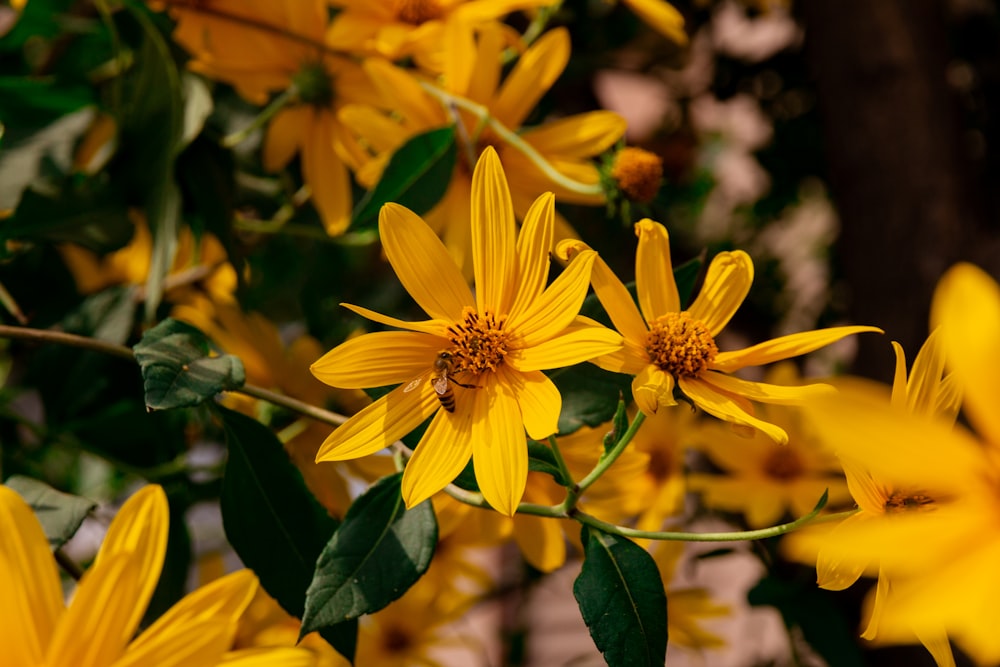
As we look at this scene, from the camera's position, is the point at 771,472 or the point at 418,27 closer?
the point at 418,27

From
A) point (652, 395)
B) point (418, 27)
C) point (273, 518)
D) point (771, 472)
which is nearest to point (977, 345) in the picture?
point (652, 395)

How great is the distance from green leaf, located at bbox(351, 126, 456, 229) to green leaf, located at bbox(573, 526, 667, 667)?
0.70ft

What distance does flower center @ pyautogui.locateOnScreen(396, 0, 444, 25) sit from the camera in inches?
23.4

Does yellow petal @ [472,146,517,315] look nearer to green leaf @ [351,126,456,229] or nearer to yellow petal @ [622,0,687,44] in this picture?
green leaf @ [351,126,456,229]

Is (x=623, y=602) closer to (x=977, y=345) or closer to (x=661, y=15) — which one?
(x=977, y=345)

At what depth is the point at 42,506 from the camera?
0.44 metres

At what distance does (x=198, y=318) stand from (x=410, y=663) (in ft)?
1.34

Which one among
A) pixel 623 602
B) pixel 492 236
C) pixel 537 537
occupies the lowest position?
pixel 537 537

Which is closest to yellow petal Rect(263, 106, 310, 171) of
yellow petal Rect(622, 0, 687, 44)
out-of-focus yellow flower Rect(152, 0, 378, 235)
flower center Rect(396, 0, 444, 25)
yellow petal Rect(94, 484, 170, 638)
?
out-of-focus yellow flower Rect(152, 0, 378, 235)

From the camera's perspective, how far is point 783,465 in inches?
32.0

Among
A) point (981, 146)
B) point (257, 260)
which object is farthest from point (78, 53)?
point (981, 146)

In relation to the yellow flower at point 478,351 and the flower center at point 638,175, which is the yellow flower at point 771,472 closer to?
the flower center at point 638,175

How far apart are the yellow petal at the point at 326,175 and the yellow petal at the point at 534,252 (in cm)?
26

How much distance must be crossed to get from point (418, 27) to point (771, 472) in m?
0.49
